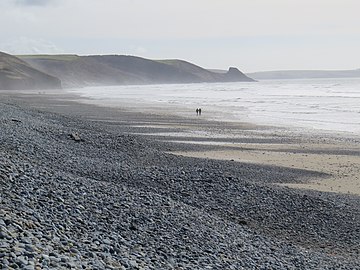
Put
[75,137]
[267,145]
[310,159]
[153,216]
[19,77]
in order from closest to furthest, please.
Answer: [153,216] < [75,137] < [310,159] < [267,145] < [19,77]

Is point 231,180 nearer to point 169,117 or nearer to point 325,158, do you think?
point 325,158

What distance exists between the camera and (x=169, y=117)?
128ft

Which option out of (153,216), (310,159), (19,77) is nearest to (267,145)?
(310,159)

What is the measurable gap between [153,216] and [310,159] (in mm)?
12723

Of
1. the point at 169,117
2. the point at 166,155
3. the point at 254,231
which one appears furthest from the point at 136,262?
the point at 169,117

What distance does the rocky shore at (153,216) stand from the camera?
25.5 feet

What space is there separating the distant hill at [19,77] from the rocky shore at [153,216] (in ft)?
271

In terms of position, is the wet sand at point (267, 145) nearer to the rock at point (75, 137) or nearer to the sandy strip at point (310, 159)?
the sandy strip at point (310, 159)

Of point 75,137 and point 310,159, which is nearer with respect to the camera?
point 75,137

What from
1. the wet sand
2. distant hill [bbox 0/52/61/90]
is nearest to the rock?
the wet sand

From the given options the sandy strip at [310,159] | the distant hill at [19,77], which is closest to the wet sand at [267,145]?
the sandy strip at [310,159]

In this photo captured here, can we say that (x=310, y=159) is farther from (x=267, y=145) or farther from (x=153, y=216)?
(x=153, y=216)

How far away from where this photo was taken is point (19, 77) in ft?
333

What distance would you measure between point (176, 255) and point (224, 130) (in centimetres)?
2271
